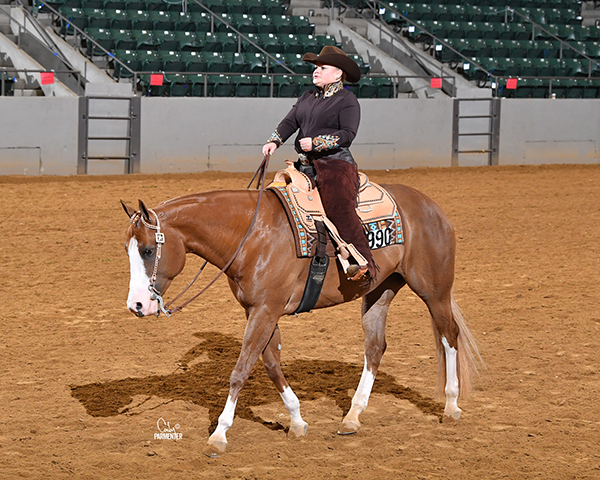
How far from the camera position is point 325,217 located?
4773mm

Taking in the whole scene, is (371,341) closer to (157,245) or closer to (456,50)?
(157,245)

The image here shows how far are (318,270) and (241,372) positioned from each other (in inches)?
30.4

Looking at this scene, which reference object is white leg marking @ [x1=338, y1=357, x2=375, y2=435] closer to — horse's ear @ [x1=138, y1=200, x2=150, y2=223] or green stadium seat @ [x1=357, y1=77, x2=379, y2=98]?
horse's ear @ [x1=138, y1=200, x2=150, y2=223]

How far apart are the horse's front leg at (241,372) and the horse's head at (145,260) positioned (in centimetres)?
55

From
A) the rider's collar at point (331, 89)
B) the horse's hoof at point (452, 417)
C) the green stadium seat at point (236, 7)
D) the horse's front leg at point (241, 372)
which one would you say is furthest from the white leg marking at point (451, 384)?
the green stadium seat at point (236, 7)

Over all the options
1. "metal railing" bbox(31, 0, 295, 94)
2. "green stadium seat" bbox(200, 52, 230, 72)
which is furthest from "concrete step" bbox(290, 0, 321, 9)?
"green stadium seat" bbox(200, 52, 230, 72)

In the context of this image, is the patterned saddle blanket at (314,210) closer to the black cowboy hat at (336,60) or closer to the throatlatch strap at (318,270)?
the throatlatch strap at (318,270)

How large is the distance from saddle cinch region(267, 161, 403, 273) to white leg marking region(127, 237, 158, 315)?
0.92 m

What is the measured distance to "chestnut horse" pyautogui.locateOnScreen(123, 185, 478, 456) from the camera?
4336 mm

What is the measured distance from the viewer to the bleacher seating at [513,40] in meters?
21.6

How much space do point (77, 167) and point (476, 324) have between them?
1081cm

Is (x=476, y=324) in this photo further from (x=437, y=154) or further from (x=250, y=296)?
(x=437, y=154)

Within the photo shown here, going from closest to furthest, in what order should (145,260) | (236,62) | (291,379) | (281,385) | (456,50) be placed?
1. (145,260)
2. (281,385)
3. (291,379)
4. (236,62)
5. (456,50)

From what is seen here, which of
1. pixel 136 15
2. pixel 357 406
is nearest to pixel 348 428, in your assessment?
pixel 357 406
